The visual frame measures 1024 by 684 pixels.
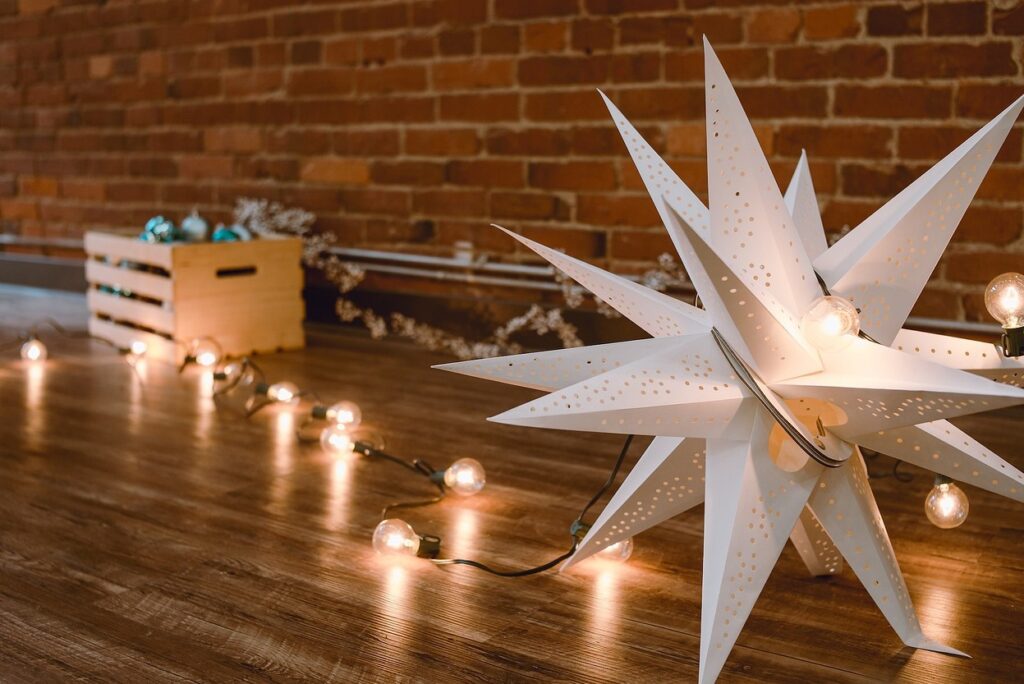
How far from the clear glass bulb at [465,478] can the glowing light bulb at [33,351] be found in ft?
5.61

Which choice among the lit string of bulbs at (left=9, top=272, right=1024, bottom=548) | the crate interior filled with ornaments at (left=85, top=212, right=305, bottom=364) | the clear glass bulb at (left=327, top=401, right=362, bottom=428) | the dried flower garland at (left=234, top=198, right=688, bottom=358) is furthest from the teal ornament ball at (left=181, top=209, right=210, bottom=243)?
the clear glass bulb at (left=327, top=401, right=362, bottom=428)

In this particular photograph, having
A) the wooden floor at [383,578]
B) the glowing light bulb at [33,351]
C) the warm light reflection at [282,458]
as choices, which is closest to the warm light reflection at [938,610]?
the wooden floor at [383,578]

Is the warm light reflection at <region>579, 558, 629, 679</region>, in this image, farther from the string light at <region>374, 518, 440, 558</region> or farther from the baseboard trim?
the baseboard trim

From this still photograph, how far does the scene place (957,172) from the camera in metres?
1.27

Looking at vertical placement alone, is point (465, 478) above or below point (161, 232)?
below

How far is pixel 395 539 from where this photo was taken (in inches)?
63.2

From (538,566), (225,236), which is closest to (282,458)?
(538,566)

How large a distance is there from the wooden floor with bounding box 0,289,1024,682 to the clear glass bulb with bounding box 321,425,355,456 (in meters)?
0.03

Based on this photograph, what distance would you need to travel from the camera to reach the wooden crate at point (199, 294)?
10.2 feet

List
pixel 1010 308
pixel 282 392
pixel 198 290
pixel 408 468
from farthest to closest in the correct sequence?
pixel 198 290 → pixel 282 392 → pixel 408 468 → pixel 1010 308

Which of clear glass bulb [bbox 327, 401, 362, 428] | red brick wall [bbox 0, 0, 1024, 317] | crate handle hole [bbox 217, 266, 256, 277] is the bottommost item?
clear glass bulb [bbox 327, 401, 362, 428]

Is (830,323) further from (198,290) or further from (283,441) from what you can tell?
(198,290)

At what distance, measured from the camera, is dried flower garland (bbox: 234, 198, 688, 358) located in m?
2.96

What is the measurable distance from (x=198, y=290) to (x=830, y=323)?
231 cm
